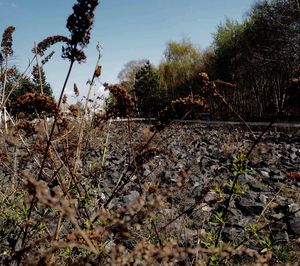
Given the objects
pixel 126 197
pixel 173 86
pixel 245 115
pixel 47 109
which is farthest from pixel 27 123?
pixel 173 86

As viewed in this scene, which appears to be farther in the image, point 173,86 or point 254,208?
point 173,86

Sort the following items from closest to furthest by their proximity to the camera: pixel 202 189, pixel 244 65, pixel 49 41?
pixel 49 41 < pixel 202 189 < pixel 244 65

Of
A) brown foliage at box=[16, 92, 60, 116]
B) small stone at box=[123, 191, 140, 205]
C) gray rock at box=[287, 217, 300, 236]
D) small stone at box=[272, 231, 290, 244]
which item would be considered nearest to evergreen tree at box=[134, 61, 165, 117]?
small stone at box=[123, 191, 140, 205]

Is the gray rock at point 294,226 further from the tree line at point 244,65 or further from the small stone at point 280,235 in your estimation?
the tree line at point 244,65

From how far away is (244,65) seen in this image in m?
43.6

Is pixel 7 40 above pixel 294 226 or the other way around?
above

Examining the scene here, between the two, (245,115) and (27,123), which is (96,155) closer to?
(27,123)

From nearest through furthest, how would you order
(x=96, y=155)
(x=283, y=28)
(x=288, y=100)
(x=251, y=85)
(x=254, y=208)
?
1. (x=288, y=100)
2. (x=254, y=208)
3. (x=96, y=155)
4. (x=251, y=85)
5. (x=283, y=28)

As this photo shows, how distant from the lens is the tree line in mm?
27578

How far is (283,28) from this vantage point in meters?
39.7

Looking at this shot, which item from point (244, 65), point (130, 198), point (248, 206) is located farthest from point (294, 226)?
point (244, 65)

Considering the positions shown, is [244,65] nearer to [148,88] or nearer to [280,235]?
[148,88]

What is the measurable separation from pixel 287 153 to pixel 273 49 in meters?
32.1

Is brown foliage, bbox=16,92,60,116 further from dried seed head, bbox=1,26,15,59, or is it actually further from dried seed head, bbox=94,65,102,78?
dried seed head, bbox=1,26,15,59
